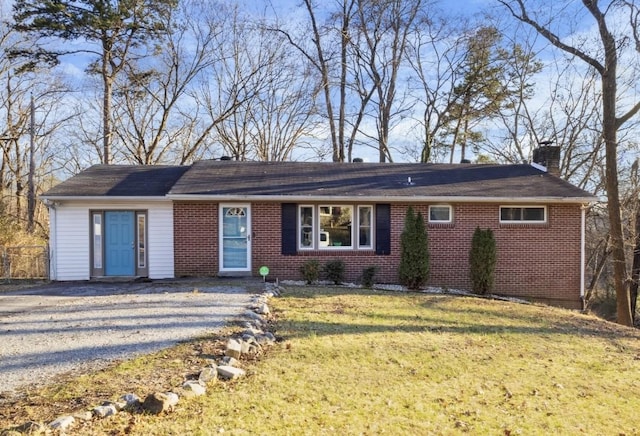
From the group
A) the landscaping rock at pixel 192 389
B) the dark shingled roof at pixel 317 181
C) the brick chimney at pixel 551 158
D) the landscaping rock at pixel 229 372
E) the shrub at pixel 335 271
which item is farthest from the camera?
the brick chimney at pixel 551 158

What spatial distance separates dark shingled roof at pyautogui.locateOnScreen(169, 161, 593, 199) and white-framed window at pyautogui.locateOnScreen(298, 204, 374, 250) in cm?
50

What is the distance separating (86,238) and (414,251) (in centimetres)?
863

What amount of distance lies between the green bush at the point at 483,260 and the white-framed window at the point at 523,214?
116 centimetres

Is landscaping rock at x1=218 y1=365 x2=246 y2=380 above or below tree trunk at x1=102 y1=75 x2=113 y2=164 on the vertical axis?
below

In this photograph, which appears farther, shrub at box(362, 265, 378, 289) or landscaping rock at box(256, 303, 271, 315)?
shrub at box(362, 265, 378, 289)

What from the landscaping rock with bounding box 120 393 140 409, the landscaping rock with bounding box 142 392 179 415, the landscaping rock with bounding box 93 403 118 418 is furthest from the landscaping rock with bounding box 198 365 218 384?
the landscaping rock with bounding box 93 403 118 418

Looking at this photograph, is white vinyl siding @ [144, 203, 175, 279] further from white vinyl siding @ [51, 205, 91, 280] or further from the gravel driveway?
white vinyl siding @ [51, 205, 91, 280]

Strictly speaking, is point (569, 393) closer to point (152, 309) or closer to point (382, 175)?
point (152, 309)

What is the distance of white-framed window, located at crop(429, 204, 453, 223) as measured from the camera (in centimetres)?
1176

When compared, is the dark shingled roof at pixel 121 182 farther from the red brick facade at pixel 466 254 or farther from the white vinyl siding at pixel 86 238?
the red brick facade at pixel 466 254

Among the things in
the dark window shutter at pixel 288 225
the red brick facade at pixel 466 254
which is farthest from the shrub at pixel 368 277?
the dark window shutter at pixel 288 225

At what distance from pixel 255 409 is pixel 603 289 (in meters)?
23.7

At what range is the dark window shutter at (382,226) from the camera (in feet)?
37.9

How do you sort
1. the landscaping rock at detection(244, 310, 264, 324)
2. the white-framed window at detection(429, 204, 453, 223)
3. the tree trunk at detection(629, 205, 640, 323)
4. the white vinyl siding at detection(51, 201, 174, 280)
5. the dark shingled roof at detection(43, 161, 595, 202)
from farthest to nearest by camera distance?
1. the tree trunk at detection(629, 205, 640, 323)
2. the white-framed window at detection(429, 204, 453, 223)
3. the dark shingled roof at detection(43, 161, 595, 202)
4. the white vinyl siding at detection(51, 201, 174, 280)
5. the landscaping rock at detection(244, 310, 264, 324)
